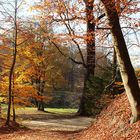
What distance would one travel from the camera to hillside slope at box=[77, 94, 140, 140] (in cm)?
999

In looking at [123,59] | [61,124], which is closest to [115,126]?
[123,59]

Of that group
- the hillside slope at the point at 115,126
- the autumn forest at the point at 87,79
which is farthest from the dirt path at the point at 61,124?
the hillside slope at the point at 115,126

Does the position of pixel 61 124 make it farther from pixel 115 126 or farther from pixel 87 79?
pixel 115 126

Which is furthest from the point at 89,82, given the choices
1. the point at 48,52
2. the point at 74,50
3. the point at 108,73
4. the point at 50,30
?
the point at 74,50

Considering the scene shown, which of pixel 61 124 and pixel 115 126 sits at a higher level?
pixel 115 126

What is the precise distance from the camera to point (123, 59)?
1000 centimetres

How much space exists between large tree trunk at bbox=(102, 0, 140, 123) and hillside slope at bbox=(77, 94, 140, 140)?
471 millimetres

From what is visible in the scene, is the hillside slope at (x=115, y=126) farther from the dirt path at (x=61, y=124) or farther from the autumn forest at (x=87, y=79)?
the dirt path at (x=61, y=124)

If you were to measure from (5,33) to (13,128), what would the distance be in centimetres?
582

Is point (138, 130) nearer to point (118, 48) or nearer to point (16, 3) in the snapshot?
point (118, 48)

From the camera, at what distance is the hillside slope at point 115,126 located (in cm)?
999

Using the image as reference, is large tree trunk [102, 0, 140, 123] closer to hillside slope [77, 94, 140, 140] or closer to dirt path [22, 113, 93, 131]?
hillside slope [77, 94, 140, 140]

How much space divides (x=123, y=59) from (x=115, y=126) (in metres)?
2.41

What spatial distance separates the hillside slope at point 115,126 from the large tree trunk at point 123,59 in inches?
18.6
